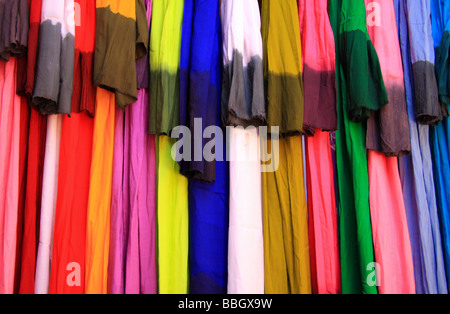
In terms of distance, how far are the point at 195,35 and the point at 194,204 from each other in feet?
2.26

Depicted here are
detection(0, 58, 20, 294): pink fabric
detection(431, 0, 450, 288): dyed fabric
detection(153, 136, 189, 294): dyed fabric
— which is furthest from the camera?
detection(431, 0, 450, 288): dyed fabric

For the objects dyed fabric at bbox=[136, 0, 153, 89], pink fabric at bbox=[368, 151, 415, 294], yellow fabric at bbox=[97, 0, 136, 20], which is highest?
yellow fabric at bbox=[97, 0, 136, 20]

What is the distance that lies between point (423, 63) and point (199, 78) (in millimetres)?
940

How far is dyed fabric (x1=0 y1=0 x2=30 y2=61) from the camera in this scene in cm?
156

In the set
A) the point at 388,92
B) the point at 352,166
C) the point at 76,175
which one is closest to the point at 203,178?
the point at 76,175

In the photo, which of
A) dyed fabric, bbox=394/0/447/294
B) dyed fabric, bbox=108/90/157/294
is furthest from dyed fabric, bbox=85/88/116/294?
dyed fabric, bbox=394/0/447/294

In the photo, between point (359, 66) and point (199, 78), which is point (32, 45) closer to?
point (199, 78)

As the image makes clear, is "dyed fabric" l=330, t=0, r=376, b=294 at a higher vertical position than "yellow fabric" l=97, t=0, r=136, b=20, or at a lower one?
lower

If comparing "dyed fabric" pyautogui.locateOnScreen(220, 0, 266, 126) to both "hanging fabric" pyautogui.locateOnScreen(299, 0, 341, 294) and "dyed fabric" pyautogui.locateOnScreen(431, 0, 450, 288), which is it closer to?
"hanging fabric" pyautogui.locateOnScreen(299, 0, 341, 294)

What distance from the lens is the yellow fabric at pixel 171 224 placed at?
1.63 metres

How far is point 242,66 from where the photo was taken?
167 cm

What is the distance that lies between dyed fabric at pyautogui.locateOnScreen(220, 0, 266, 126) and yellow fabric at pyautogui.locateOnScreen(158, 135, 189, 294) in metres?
0.28
